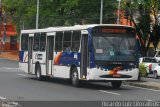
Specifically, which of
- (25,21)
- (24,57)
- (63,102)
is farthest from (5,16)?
(63,102)

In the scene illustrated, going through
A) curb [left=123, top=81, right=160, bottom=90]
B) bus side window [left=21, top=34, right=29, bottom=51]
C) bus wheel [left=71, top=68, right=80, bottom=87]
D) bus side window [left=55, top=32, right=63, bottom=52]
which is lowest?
curb [left=123, top=81, right=160, bottom=90]

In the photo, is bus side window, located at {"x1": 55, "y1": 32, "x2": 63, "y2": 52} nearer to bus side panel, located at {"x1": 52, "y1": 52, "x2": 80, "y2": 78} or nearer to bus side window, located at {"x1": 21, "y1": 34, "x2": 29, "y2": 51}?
bus side panel, located at {"x1": 52, "y1": 52, "x2": 80, "y2": 78}

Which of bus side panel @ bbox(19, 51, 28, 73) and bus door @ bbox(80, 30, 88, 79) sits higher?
bus door @ bbox(80, 30, 88, 79)

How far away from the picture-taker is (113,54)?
24.7 meters

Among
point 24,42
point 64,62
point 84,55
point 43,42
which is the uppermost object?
point 43,42

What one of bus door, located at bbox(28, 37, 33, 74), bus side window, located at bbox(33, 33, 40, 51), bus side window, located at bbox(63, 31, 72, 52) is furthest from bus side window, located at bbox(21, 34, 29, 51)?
bus side window, located at bbox(63, 31, 72, 52)

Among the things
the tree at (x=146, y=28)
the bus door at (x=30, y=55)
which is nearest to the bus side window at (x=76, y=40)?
the bus door at (x=30, y=55)

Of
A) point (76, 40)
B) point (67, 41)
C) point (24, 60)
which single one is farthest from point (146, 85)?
point (24, 60)

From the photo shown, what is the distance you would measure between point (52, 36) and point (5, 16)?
5424 centimetres

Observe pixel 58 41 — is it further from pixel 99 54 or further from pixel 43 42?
pixel 99 54

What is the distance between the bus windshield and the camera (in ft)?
80.7

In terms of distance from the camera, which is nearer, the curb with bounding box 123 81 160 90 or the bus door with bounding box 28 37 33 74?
the curb with bounding box 123 81 160 90

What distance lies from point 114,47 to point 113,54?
0.33 m

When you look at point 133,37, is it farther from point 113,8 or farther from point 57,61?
point 113,8
